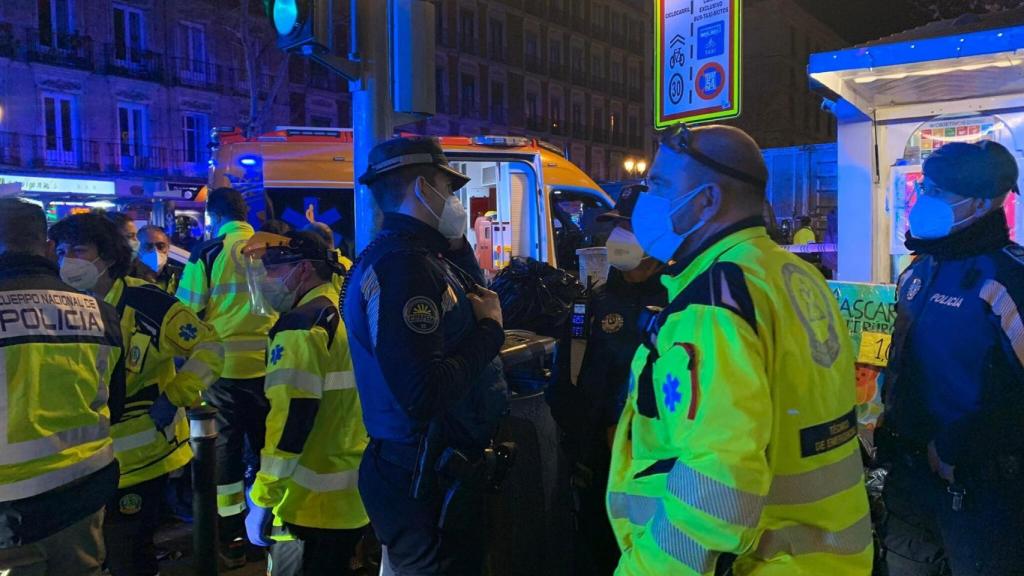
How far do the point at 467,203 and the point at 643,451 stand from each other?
9.89m

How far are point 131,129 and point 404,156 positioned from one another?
31.0 m

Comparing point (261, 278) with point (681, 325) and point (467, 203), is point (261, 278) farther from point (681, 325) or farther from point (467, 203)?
point (467, 203)

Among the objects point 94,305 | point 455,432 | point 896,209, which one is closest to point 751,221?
point 455,432

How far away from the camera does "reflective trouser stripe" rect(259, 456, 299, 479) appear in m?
3.17

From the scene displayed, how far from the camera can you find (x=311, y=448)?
330cm

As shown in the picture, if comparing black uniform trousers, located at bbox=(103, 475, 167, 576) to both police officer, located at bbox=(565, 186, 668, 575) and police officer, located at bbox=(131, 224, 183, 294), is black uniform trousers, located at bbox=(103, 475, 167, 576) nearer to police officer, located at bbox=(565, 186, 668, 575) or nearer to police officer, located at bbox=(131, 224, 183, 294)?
police officer, located at bbox=(565, 186, 668, 575)

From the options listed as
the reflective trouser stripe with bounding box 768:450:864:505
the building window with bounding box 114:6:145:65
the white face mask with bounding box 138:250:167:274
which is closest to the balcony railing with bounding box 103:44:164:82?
the building window with bounding box 114:6:145:65

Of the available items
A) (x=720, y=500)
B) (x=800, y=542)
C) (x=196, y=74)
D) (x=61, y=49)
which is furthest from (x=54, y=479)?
(x=196, y=74)

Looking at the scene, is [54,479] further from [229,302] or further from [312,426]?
[229,302]

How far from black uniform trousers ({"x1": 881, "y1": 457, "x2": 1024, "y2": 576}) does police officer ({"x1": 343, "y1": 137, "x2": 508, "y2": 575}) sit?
5.07ft

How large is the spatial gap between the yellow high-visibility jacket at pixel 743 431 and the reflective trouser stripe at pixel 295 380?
1757 millimetres

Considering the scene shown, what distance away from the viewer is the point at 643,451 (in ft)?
5.63

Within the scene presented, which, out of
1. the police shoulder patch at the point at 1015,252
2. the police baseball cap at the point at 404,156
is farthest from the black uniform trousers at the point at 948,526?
the police baseball cap at the point at 404,156

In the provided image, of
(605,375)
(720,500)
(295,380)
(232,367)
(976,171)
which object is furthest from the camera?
(232,367)
